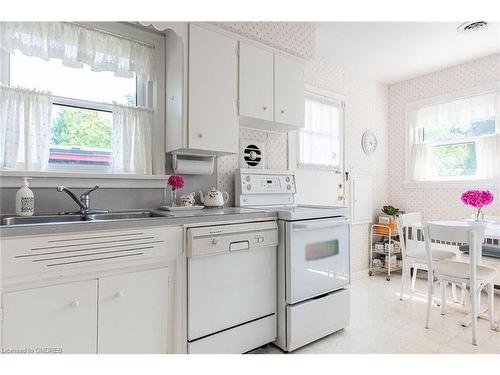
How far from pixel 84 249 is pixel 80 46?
1.39 meters

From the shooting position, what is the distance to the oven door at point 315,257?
79.1 inches

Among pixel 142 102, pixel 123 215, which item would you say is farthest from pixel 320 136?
pixel 123 215

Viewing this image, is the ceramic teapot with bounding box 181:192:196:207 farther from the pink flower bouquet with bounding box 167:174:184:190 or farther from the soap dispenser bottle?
the soap dispenser bottle

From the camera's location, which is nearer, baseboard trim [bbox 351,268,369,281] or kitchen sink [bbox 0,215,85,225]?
kitchen sink [bbox 0,215,85,225]

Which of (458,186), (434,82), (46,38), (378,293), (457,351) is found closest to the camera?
(46,38)

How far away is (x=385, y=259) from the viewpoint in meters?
3.85

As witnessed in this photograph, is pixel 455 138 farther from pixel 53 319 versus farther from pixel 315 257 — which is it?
pixel 53 319

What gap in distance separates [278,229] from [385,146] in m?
2.98

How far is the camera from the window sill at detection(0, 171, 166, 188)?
5.62 ft

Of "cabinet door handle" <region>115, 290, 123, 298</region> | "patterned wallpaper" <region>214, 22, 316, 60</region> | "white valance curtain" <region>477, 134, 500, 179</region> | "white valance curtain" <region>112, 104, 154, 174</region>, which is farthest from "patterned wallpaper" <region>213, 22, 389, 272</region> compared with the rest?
"cabinet door handle" <region>115, 290, 123, 298</region>

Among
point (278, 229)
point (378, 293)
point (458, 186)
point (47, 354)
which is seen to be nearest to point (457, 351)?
point (378, 293)

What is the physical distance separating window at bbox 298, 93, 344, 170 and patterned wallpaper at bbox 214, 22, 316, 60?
707 millimetres
